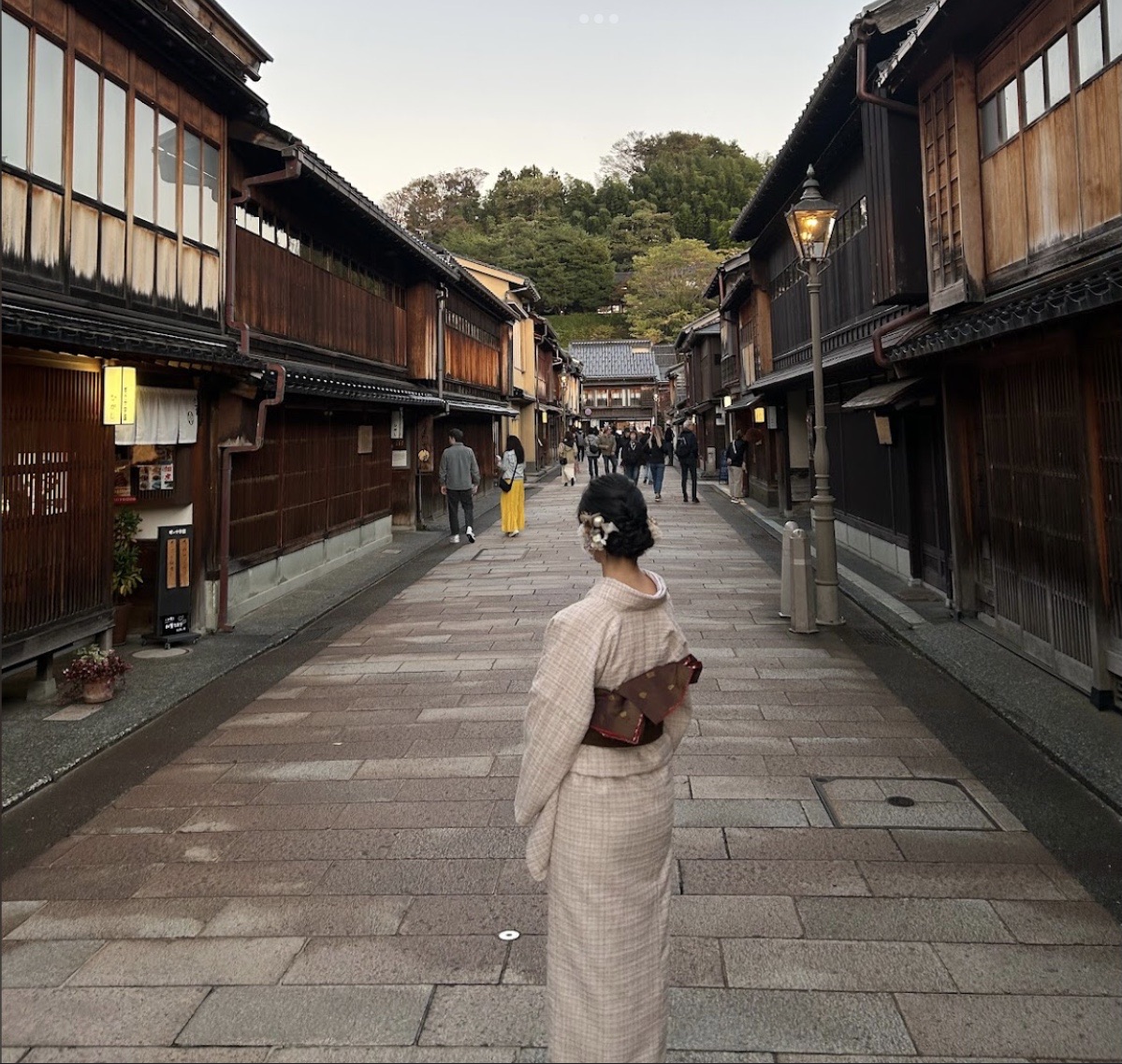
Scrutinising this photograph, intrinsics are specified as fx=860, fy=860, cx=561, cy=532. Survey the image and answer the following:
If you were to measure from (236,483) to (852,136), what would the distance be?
11220 mm

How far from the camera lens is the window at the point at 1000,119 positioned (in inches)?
348

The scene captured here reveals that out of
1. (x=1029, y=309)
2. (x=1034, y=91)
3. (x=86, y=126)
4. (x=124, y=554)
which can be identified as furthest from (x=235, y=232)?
(x=1029, y=309)

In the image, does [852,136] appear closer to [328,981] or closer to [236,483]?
[236,483]

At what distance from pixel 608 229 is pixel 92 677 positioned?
3696 inches

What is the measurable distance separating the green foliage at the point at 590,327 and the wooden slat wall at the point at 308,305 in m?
67.9

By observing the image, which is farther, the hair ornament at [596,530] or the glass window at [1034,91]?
the glass window at [1034,91]

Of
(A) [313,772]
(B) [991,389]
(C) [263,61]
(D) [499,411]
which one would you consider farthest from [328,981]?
(D) [499,411]

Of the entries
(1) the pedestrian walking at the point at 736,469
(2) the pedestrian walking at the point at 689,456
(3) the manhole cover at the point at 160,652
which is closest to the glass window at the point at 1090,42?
(3) the manhole cover at the point at 160,652

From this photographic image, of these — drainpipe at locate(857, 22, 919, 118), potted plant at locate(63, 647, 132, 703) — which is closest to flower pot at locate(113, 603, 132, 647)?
potted plant at locate(63, 647, 132, 703)

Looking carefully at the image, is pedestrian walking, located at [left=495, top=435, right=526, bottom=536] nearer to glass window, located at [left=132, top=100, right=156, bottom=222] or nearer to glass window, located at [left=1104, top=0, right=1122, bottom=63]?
glass window, located at [left=132, top=100, right=156, bottom=222]

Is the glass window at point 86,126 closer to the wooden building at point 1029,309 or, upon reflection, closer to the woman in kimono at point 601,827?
the woman in kimono at point 601,827

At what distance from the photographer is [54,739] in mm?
7254

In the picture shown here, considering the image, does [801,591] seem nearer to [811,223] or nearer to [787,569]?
[787,569]

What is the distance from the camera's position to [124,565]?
998 cm
